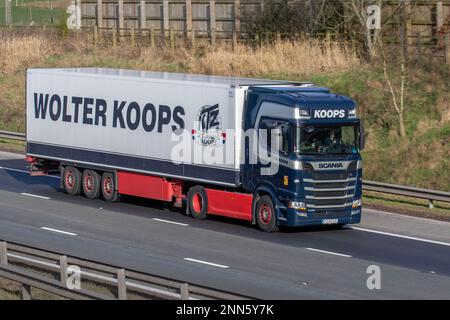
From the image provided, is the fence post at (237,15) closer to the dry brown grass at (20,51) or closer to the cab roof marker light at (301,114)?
the dry brown grass at (20,51)

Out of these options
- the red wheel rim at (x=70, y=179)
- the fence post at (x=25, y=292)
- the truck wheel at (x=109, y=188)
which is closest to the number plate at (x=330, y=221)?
the truck wheel at (x=109, y=188)

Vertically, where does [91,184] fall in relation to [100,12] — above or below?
below

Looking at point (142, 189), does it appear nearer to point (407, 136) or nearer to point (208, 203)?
point (208, 203)

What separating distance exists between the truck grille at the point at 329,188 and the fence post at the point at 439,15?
16.3m

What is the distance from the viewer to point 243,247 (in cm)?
2259

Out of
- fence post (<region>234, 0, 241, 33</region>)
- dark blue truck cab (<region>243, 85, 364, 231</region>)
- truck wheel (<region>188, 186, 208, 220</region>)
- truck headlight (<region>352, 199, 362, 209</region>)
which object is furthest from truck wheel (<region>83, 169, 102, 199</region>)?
fence post (<region>234, 0, 241, 33</region>)

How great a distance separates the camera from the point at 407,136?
111 feet

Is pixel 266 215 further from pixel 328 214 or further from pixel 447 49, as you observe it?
pixel 447 49

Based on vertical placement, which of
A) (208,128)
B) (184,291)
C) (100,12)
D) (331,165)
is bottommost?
(184,291)

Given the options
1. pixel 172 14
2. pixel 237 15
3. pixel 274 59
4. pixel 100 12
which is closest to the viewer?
pixel 274 59

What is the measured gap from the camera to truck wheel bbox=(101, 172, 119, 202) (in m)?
28.6

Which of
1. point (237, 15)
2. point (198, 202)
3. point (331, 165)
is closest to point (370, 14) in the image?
point (237, 15)

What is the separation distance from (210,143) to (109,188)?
437cm

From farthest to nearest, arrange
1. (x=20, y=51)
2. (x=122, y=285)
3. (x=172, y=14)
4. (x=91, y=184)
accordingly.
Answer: (x=20, y=51), (x=172, y=14), (x=91, y=184), (x=122, y=285)
